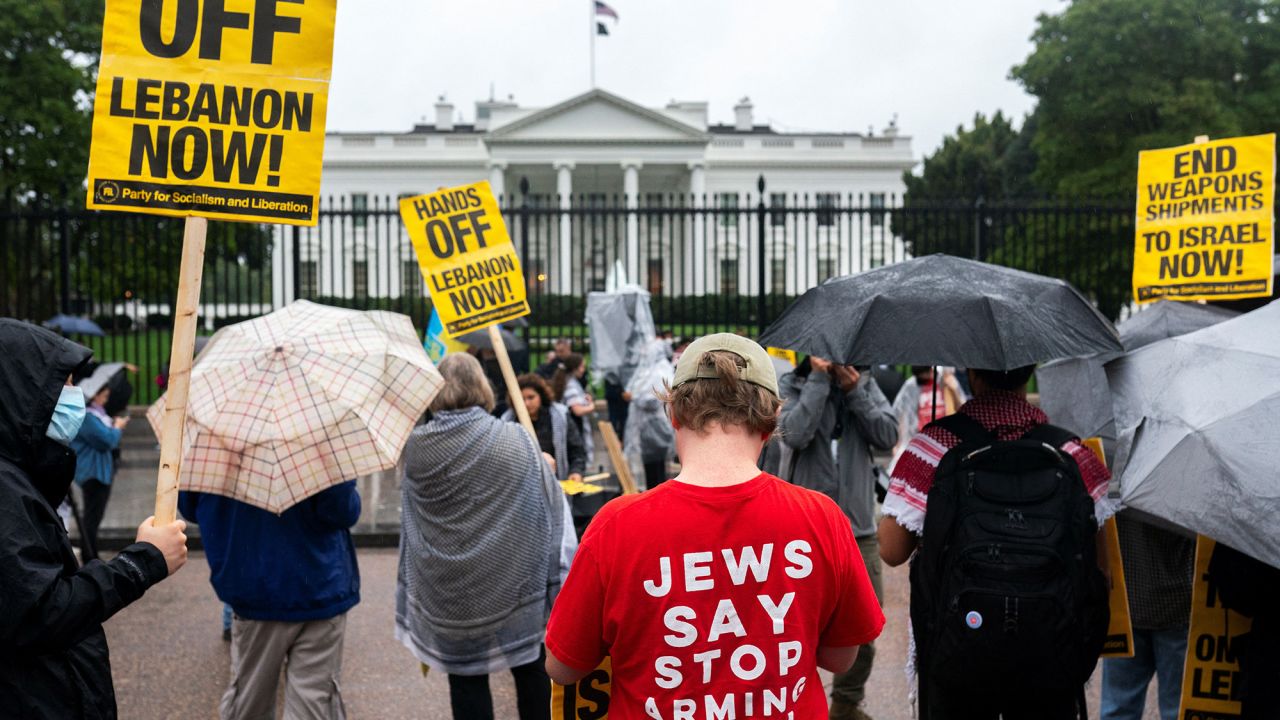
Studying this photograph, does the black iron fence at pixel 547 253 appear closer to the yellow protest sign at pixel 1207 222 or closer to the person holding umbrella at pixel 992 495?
the yellow protest sign at pixel 1207 222

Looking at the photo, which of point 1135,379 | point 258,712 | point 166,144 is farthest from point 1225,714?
point 166,144

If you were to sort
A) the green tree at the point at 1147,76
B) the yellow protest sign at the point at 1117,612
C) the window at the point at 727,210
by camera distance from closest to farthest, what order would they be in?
the yellow protest sign at the point at 1117,612 → the window at the point at 727,210 → the green tree at the point at 1147,76

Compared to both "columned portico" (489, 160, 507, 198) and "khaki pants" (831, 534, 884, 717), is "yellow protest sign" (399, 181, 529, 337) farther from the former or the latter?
"columned portico" (489, 160, 507, 198)

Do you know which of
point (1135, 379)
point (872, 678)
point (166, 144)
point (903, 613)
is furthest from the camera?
point (903, 613)

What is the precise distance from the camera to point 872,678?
5.07 m

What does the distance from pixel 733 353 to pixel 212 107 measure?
1662mm

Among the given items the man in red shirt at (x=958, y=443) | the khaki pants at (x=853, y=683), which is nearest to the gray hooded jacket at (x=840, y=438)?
the khaki pants at (x=853, y=683)

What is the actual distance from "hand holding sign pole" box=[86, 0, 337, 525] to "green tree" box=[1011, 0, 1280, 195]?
92.3 feet

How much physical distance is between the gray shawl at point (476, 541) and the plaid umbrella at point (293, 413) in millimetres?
229

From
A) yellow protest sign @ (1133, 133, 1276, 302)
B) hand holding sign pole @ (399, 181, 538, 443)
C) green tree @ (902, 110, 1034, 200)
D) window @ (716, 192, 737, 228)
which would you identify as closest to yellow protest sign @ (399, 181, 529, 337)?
hand holding sign pole @ (399, 181, 538, 443)

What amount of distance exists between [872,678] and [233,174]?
Result: 12.5 feet

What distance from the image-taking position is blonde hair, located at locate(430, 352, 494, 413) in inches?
143

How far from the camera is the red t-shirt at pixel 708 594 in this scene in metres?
1.91

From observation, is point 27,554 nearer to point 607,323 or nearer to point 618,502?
point 618,502
